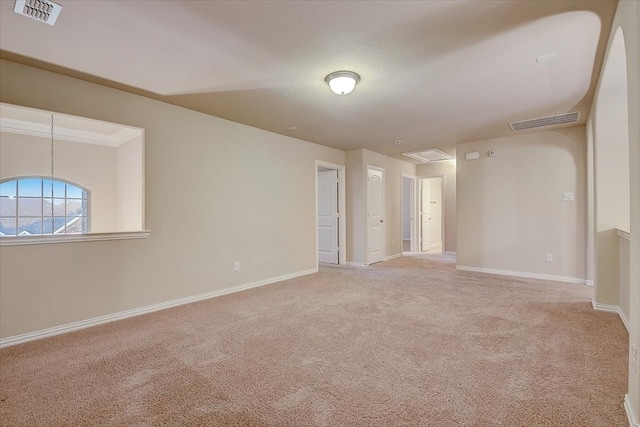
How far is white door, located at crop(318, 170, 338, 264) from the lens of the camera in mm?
6266

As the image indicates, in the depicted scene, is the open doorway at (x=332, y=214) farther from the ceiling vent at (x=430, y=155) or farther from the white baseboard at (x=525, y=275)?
the white baseboard at (x=525, y=275)

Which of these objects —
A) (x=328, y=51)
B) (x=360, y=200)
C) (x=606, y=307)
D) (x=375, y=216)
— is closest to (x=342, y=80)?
(x=328, y=51)

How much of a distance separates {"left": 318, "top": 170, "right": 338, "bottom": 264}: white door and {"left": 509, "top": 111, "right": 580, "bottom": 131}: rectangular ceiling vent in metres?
3.24

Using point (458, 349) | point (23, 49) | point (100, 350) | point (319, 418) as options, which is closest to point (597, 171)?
point (458, 349)

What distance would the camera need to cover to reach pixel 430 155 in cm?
680

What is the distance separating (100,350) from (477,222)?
18.4 ft

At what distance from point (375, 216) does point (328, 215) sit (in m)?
1.00

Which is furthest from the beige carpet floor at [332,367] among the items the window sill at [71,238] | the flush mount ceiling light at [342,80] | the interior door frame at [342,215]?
the interior door frame at [342,215]

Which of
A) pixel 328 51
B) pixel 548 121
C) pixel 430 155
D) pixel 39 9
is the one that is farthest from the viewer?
pixel 430 155

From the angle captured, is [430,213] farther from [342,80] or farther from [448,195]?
[342,80]

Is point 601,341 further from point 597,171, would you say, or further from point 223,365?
point 223,365

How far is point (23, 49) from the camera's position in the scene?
2320 mm

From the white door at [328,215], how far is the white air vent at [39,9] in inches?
189

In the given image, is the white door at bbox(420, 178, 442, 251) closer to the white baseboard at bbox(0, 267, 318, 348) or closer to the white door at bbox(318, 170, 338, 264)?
the white door at bbox(318, 170, 338, 264)
